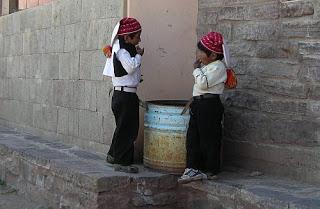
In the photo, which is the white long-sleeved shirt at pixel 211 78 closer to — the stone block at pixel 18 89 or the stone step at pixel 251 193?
the stone step at pixel 251 193

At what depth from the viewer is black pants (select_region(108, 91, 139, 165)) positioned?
520 centimetres

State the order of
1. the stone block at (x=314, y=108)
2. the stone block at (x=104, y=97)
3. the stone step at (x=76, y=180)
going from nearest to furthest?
the stone block at (x=314, y=108) → the stone step at (x=76, y=180) → the stone block at (x=104, y=97)

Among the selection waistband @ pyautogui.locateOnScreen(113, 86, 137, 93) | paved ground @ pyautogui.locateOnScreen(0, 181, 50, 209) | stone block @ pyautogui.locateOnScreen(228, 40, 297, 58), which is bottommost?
paved ground @ pyautogui.locateOnScreen(0, 181, 50, 209)

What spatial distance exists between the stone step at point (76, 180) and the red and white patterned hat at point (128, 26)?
4.20ft

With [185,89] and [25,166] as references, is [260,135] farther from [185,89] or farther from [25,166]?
[25,166]

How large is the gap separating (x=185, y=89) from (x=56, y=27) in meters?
2.25

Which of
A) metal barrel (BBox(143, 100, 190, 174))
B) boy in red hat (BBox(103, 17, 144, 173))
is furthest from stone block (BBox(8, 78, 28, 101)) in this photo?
metal barrel (BBox(143, 100, 190, 174))

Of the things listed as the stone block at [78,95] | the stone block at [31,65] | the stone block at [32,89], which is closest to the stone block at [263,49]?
the stone block at [78,95]

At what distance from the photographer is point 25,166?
6203 millimetres

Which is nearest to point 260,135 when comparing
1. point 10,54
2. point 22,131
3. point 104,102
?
point 104,102

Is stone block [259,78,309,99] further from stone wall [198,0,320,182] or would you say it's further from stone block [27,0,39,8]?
stone block [27,0,39,8]

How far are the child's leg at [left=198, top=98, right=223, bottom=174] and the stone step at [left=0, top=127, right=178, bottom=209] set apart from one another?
43 centimetres

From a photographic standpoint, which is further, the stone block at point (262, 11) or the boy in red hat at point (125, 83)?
the boy in red hat at point (125, 83)

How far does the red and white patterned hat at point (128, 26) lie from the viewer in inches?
200
